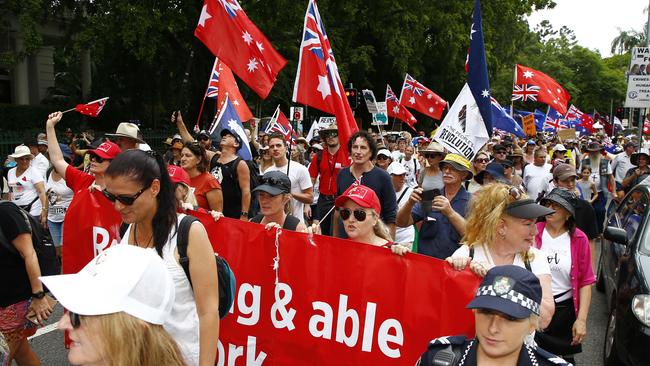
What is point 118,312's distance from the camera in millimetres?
1743

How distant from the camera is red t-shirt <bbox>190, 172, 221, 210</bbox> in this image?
239 inches

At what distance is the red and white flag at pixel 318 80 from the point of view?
20.9 feet

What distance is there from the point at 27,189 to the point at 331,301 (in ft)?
20.8

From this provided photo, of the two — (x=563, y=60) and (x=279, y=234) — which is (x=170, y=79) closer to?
(x=279, y=234)

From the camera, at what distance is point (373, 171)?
5988 mm

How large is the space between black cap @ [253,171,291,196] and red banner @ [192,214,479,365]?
34cm

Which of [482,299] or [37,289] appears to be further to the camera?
[37,289]

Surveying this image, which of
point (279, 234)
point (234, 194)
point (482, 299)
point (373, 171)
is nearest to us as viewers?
point (482, 299)

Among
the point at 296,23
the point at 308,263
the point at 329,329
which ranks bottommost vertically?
the point at 329,329

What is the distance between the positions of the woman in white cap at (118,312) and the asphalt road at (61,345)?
164 inches

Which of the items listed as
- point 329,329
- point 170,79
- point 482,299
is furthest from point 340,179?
point 170,79

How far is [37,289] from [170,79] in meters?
22.9

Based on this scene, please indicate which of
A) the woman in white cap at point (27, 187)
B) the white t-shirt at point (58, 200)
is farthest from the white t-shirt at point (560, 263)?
the woman in white cap at point (27, 187)

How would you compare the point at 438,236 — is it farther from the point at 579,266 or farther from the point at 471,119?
the point at 471,119
